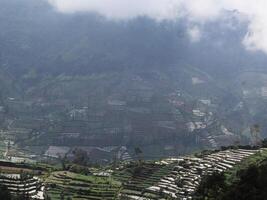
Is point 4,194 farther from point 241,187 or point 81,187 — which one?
point 241,187

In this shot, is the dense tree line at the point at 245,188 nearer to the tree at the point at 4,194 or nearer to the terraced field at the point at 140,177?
the terraced field at the point at 140,177

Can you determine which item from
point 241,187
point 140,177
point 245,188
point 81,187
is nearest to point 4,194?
point 81,187

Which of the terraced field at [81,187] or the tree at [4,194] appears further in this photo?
A: the terraced field at [81,187]

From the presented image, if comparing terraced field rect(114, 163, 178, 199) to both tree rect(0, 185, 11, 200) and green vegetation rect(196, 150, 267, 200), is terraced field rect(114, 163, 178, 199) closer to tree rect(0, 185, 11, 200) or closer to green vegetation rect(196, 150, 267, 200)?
tree rect(0, 185, 11, 200)

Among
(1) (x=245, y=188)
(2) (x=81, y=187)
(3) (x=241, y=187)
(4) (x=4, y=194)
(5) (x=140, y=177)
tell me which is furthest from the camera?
(5) (x=140, y=177)

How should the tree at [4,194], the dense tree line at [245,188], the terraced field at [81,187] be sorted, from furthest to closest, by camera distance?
1. the terraced field at [81,187]
2. the tree at [4,194]
3. the dense tree line at [245,188]

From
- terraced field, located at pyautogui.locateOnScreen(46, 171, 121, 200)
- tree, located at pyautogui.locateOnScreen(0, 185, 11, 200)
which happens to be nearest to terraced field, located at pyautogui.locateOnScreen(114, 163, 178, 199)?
terraced field, located at pyautogui.locateOnScreen(46, 171, 121, 200)

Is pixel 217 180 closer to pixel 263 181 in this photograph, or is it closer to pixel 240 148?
pixel 263 181

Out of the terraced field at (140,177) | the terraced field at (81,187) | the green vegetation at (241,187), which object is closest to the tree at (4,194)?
the terraced field at (81,187)

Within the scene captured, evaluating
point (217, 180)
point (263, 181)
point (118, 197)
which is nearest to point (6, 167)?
point (118, 197)
